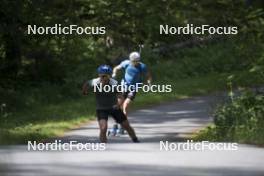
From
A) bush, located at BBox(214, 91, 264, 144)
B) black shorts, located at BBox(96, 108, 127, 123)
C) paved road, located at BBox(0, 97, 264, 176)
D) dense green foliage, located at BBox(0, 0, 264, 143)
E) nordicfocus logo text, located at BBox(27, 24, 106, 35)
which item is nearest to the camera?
paved road, located at BBox(0, 97, 264, 176)

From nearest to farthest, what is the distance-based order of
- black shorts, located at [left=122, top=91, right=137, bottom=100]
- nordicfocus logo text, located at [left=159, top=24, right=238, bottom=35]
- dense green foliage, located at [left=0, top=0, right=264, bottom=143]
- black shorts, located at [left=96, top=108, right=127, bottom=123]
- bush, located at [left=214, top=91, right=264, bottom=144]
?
black shorts, located at [left=96, top=108, right=127, bottom=123] < bush, located at [left=214, top=91, right=264, bottom=144] < black shorts, located at [left=122, top=91, right=137, bottom=100] < dense green foliage, located at [left=0, top=0, right=264, bottom=143] < nordicfocus logo text, located at [left=159, top=24, right=238, bottom=35]

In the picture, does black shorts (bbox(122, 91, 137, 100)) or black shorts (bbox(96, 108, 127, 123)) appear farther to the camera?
black shorts (bbox(122, 91, 137, 100))

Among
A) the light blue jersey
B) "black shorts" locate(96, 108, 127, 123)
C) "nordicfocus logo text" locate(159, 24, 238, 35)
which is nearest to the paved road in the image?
"black shorts" locate(96, 108, 127, 123)

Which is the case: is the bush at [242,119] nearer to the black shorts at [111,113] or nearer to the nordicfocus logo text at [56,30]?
the black shorts at [111,113]

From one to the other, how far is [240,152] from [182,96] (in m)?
15.2

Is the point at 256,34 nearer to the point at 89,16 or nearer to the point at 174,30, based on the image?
the point at 89,16

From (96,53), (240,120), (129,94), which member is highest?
(96,53)

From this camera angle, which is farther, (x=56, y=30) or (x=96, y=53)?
(x=96, y=53)

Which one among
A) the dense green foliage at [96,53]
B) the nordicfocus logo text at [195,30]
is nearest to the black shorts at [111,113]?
the dense green foliage at [96,53]

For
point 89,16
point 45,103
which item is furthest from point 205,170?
point 89,16

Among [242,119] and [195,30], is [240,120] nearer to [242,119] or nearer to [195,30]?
[242,119]

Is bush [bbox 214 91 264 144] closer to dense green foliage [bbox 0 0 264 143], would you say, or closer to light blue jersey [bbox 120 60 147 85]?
dense green foliage [bbox 0 0 264 143]

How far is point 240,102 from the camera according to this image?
16172mm

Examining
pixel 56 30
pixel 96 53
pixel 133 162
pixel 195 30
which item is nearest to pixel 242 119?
pixel 133 162
